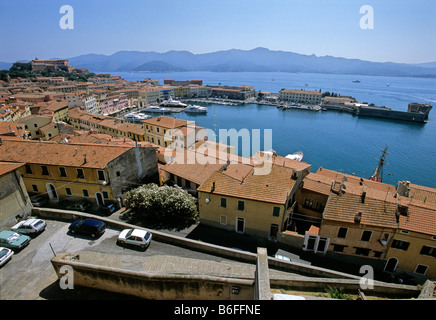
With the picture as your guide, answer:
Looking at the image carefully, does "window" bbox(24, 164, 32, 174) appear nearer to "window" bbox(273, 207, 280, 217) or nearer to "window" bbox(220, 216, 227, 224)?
"window" bbox(220, 216, 227, 224)

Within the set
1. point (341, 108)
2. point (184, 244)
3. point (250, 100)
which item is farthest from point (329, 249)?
point (250, 100)

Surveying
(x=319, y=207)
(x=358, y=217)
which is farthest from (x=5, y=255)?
(x=319, y=207)

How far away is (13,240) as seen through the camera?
1270cm

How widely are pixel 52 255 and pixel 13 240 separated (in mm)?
2557

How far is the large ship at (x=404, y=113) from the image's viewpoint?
96938 mm

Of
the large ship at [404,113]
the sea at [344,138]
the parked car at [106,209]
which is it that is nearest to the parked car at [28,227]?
the parked car at [106,209]

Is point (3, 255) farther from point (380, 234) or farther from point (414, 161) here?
point (414, 161)

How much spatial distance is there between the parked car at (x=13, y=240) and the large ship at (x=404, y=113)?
130m

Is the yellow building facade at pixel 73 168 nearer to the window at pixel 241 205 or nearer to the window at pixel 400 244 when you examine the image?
the window at pixel 241 205

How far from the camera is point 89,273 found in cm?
1024

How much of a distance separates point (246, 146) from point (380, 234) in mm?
51948

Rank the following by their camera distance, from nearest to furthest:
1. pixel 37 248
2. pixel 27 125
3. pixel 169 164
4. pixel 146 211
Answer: pixel 37 248 < pixel 146 211 < pixel 169 164 < pixel 27 125

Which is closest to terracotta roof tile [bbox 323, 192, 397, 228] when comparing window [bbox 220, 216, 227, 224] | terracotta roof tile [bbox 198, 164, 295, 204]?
terracotta roof tile [bbox 198, 164, 295, 204]

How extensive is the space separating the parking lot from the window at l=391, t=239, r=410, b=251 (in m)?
11.3
